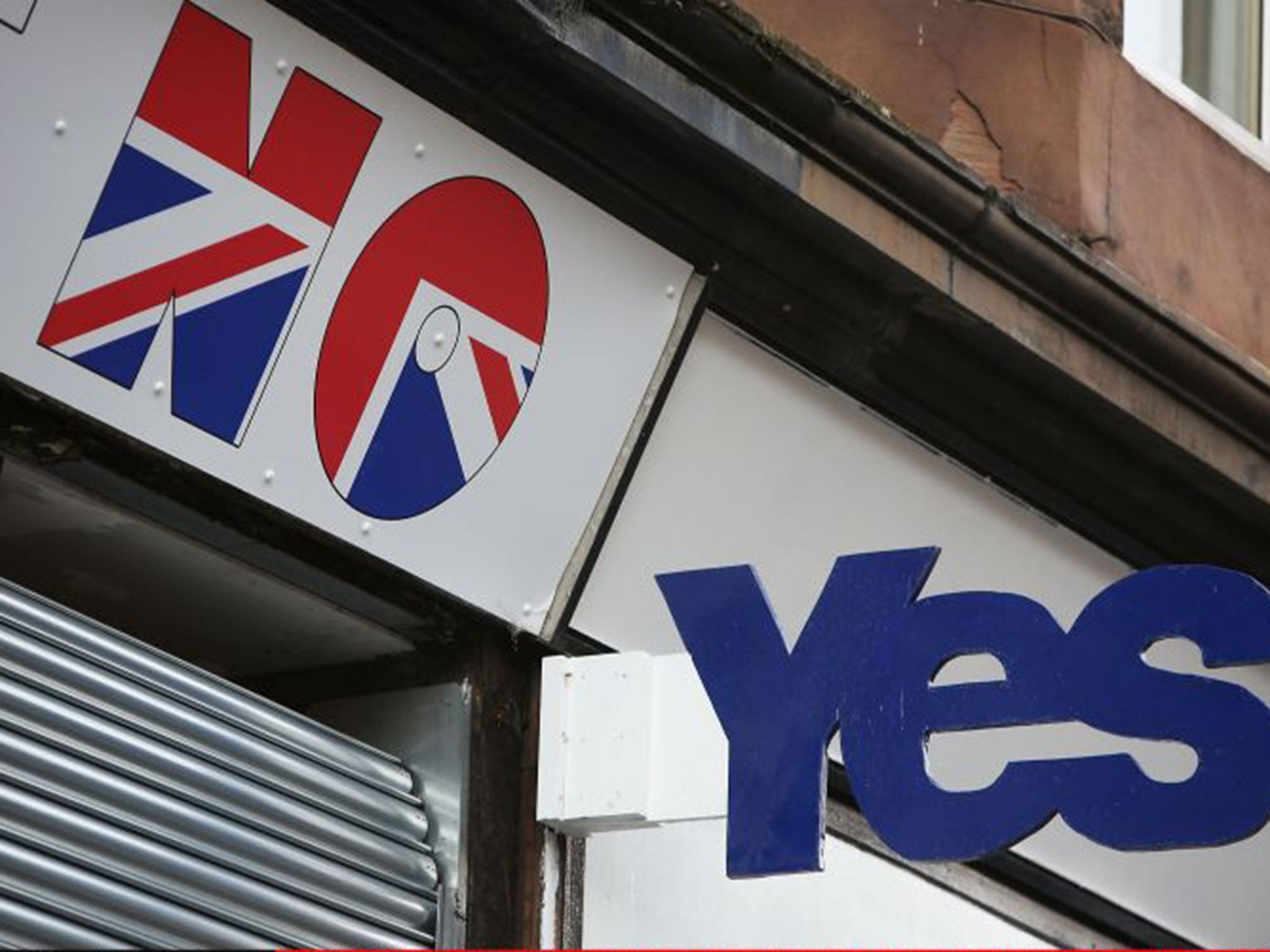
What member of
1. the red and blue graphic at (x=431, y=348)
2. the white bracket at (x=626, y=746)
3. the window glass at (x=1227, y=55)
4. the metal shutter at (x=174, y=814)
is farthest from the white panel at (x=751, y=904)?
the window glass at (x=1227, y=55)

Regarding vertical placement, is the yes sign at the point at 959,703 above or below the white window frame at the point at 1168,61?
below

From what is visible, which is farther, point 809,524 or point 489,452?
point 809,524

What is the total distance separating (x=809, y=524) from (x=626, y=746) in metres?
1.11

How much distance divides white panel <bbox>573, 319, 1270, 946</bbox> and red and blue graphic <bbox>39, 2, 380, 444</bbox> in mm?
1149

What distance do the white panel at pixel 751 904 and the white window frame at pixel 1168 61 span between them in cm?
221

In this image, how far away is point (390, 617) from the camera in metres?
6.96

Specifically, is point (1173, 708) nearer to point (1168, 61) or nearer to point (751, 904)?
point (751, 904)

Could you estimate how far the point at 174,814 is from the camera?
20.0 feet

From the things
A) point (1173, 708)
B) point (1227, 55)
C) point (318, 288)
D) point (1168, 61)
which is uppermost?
point (1227, 55)

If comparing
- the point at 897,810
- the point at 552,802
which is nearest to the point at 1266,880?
the point at 552,802

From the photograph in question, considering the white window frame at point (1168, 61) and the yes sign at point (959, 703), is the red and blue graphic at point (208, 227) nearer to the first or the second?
the yes sign at point (959, 703)

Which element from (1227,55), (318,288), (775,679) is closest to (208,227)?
(318,288)

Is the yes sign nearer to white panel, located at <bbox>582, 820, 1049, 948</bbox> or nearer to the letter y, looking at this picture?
the letter y

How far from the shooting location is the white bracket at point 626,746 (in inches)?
264
